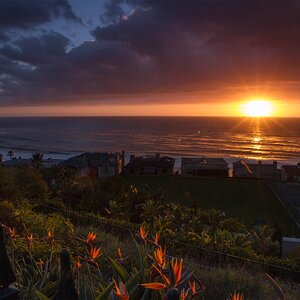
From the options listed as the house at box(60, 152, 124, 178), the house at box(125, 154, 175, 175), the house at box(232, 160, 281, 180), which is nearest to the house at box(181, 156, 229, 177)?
the house at box(232, 160, 281, 180)

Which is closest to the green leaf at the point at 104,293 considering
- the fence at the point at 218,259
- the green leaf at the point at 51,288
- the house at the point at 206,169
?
the green leaf at the point at 51,288

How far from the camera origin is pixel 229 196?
32.4 meters

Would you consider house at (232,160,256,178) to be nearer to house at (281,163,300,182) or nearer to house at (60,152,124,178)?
Result: house at (281,163,300,182)

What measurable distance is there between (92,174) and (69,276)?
53309 mm

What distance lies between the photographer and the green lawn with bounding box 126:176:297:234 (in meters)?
26.1

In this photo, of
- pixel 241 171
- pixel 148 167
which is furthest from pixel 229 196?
pixel 148 167

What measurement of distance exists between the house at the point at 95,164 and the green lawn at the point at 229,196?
16.9 m

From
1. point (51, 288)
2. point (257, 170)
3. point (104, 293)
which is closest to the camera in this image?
point (104, 293)

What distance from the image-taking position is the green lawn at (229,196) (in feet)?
85.8

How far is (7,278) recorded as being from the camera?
248 cm

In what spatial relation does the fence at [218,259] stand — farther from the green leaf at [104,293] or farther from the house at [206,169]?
the house at [206,169]

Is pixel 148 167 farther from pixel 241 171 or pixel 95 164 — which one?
pixel 241 171

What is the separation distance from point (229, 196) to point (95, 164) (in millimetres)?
30523

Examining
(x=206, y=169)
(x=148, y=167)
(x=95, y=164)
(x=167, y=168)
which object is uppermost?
(x=206, y=169)
